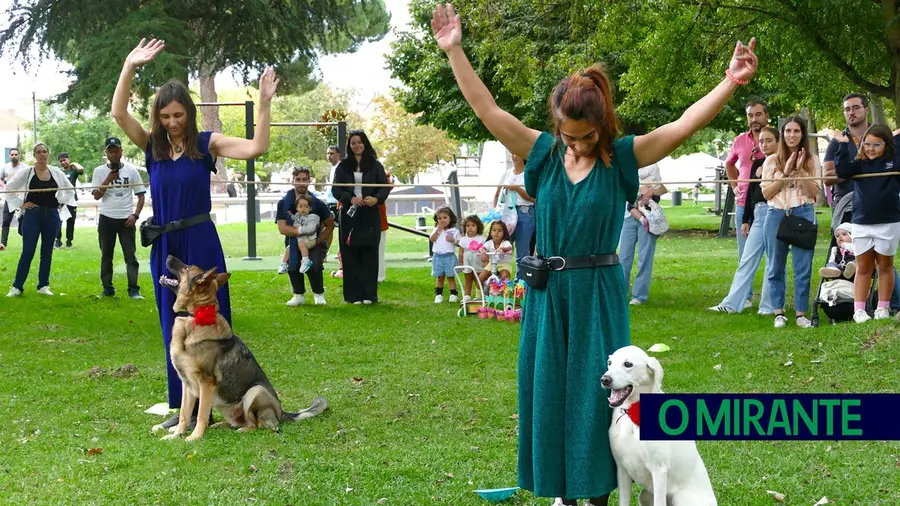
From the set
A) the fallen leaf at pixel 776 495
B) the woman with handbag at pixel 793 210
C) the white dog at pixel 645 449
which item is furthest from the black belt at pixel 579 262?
the woman with handbag at pixel 793 210

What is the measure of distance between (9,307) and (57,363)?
3.65 m

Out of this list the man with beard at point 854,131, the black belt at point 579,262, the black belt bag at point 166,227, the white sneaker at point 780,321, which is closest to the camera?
the black belt at point 579,262

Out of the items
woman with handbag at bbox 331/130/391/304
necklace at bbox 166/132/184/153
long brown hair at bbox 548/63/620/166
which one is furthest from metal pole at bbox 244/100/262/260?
long brown hair at bbox 548/63/620/166

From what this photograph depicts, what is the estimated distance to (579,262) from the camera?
4328mm

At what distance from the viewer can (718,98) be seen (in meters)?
4.13

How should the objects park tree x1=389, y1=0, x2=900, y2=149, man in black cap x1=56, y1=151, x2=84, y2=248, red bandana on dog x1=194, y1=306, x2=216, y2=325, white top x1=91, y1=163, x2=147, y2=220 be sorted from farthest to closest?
man in black cap x1=56, y1=151, x2=84, y2=248, park tree x1=389, y1=0, x2=900, y2=149, white top x1=91, y1=163, x2=147, y2=220, red bandana on dog x1=194, y1=306, x2=216, y2=325

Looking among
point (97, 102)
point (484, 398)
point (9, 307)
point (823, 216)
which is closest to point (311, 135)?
point (823, 216)

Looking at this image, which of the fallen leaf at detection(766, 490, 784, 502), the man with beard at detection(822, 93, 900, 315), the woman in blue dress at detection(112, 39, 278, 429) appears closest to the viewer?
the fallen leaf at detection(766, 490, 784, 502)

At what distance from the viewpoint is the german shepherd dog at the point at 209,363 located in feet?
21.8

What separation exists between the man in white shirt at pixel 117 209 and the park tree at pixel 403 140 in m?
47.8

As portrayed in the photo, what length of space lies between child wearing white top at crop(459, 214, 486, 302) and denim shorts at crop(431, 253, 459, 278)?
436 millimetres

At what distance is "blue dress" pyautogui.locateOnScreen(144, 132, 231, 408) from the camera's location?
651 centimetres

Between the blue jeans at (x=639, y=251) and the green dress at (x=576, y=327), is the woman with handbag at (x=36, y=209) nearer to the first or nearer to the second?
the blue jeans at (x=639, y=251)

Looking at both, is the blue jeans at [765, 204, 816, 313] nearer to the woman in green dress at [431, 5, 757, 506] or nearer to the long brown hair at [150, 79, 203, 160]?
the long brown hair at [150, 79, 203, 160]
